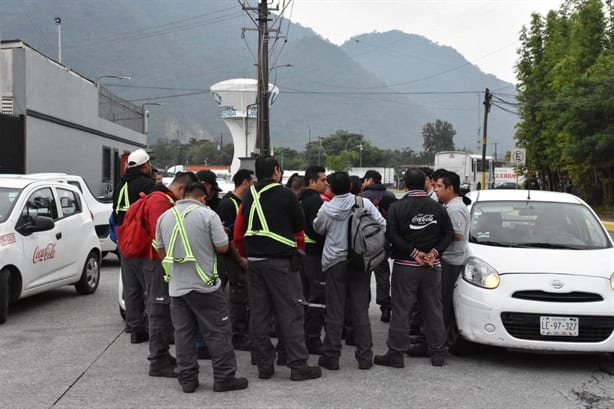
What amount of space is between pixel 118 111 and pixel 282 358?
107 feet

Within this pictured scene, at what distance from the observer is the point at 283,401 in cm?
540

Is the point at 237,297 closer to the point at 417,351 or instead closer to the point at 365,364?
the point at 365,364

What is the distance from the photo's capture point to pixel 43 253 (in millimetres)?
9000

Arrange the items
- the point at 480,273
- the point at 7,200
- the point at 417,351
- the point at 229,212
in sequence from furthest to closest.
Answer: the point at 7,200, the point at 229,212, the point at 417,351, the point at 480,273

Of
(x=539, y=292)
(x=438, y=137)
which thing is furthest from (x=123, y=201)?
(x=438, y=137)

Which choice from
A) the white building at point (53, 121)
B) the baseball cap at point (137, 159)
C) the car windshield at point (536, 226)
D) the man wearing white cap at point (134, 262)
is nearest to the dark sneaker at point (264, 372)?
the man wearing white cap at point (134, 262)

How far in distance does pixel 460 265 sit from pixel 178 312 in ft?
9.43

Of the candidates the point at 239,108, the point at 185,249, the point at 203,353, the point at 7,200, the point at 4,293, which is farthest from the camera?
the point at 239,108

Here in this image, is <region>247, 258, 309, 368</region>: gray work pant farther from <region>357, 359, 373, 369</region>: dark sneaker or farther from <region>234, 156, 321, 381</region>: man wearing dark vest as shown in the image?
<region>357, 359, 373, 369</region>: dark sneaker

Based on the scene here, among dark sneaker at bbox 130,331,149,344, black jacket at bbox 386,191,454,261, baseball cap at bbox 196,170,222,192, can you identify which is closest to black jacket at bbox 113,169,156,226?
baseball cap at bbox 196,170,222,192

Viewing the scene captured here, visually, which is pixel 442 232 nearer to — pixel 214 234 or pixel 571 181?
pixel 214 234

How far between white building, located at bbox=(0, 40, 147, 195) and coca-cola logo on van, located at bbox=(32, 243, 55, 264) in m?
12.1

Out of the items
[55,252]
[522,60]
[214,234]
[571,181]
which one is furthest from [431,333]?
[522,60]

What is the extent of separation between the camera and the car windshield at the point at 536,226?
23.5 feet
